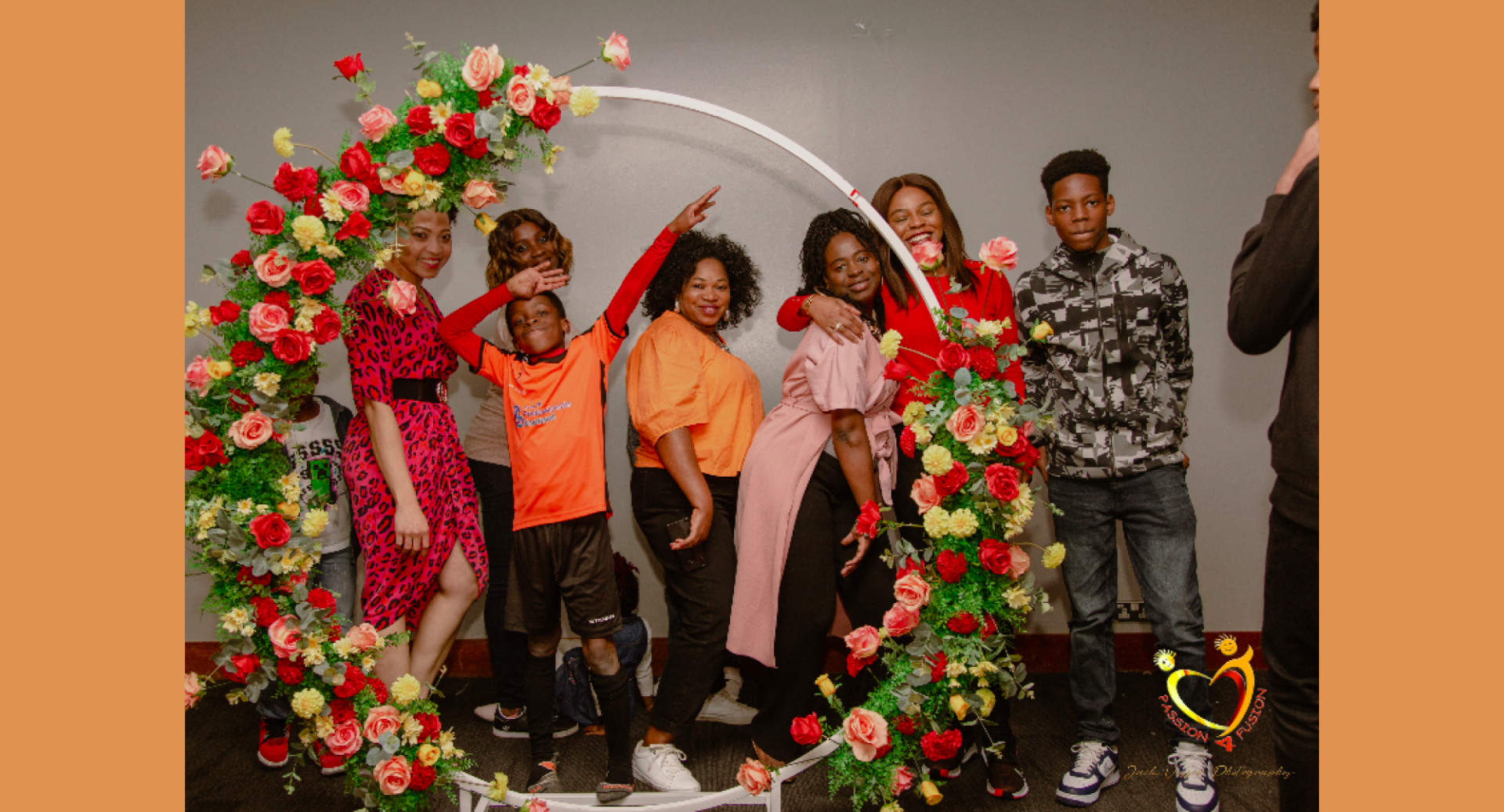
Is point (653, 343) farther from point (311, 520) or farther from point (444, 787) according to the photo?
point (444, 787)

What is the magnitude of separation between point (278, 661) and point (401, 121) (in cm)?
167

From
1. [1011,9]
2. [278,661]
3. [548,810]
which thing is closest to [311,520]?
[278,661]

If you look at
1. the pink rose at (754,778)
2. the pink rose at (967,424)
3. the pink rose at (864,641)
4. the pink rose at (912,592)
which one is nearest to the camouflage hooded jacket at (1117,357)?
the pink rose at (967,424)

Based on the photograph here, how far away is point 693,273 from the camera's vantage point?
3.02 metres

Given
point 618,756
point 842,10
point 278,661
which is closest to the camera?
point 278,661

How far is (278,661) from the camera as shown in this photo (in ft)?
8.19

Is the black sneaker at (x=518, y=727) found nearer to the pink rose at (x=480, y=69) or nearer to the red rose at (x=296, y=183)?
the red rose at (x=296, y=183)

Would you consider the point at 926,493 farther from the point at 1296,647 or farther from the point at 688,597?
the point at 1296,647

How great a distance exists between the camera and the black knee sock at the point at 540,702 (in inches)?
111

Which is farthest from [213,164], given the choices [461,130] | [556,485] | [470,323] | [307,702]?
[307,702]

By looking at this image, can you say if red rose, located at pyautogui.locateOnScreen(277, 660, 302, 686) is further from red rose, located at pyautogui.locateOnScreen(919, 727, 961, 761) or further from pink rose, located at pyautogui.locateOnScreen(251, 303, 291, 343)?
red rose, located at pyautogui.locateOnScreen(919, 727, 961, 761)

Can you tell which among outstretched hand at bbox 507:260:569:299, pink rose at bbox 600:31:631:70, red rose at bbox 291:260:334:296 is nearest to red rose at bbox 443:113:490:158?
pink rose at bbox 600:31:631:70

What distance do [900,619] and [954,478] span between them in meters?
0.46

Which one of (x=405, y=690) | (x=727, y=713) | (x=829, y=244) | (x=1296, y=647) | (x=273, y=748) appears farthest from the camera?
(x=727, y=713)
